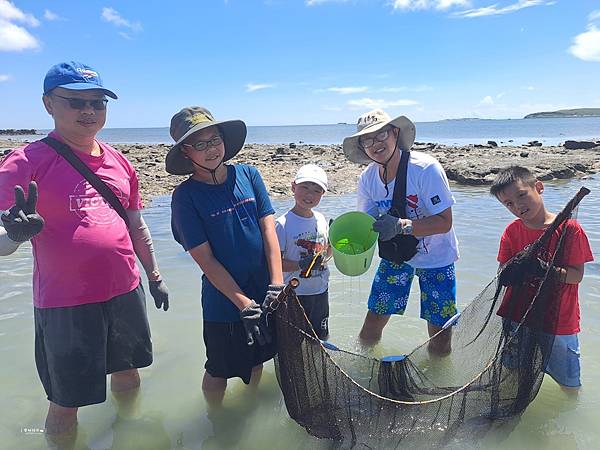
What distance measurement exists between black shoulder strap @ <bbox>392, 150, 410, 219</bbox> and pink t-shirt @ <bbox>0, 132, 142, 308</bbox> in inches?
74.0

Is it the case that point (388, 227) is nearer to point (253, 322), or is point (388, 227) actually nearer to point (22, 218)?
point (253, 322)

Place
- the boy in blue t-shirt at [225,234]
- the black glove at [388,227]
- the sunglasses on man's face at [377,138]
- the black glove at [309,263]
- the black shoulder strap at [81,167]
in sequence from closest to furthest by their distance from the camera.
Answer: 1. the black shoulder strap at [81,167]
2. the boy in blue t-shirt at [225,234]
3. the black glove at [388,227]
4. the black glove at [309,263]
5. the sunglasses on man's face at [377,138]

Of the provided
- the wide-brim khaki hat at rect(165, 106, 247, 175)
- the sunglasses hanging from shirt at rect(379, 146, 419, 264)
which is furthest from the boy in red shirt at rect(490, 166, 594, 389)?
the wide-brim khaki hat at rect(165, 106, 247, 175)

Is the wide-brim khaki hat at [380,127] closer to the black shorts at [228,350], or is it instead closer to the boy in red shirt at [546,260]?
the boy in red shirt at [546,260]

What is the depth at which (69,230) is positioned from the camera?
2701 mm

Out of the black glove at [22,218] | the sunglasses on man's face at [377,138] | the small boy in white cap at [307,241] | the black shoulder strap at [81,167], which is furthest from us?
the small boy in white cap at [307,241]

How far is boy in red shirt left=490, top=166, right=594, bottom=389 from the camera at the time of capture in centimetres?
298

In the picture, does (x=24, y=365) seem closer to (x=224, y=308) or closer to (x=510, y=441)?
A: (x=224, y=308)

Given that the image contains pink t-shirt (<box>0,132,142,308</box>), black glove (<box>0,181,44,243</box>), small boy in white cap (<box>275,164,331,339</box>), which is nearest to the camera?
black glove (<box>0,181,44,243</box>)

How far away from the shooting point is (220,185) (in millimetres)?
2928

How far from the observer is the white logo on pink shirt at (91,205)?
271 cm

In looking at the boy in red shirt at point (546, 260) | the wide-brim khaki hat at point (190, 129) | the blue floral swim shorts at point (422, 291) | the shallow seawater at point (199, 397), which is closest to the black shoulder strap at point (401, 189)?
the blue floral swim shorts at point (422, 291)

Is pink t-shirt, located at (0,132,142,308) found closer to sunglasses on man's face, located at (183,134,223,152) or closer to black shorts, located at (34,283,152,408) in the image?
black shorts, located at (34,283,152,408)

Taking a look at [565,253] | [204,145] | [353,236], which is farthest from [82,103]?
[565,253]
